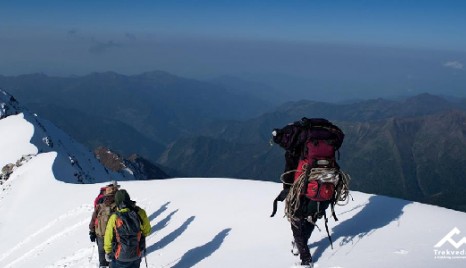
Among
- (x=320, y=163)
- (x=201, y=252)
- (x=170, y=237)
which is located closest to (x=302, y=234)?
(x=320, y=163)

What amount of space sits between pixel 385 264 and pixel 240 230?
5.56 metres

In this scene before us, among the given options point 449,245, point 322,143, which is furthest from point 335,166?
point 449,245

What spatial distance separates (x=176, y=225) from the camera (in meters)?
16.3

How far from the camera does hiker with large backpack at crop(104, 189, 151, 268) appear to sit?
384 inches

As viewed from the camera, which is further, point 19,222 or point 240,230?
point 19,222

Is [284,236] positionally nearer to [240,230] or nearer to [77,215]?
[240,230]

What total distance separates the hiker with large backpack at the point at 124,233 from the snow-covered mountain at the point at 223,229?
254 cm

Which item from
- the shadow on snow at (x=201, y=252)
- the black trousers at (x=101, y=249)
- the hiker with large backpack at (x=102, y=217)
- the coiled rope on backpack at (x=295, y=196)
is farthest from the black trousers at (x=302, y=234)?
the black trousers at (x=101, y=249)

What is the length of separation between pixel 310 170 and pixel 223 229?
6375 millimetres

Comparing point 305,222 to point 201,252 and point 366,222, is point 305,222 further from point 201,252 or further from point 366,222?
point 201,252

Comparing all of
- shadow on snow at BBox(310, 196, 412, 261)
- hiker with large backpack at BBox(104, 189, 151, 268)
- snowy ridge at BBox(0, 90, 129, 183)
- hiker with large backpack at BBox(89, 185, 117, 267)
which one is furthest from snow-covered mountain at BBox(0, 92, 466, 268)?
snowy ridge at BBox(0, 90, 129, 183)

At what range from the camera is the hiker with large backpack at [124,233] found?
9.75 meters

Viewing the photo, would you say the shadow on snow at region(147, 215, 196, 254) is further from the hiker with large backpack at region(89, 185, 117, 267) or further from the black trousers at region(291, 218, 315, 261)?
the black trousers at region(291, 218, 315, 261)

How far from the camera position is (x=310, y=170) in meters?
8.74
